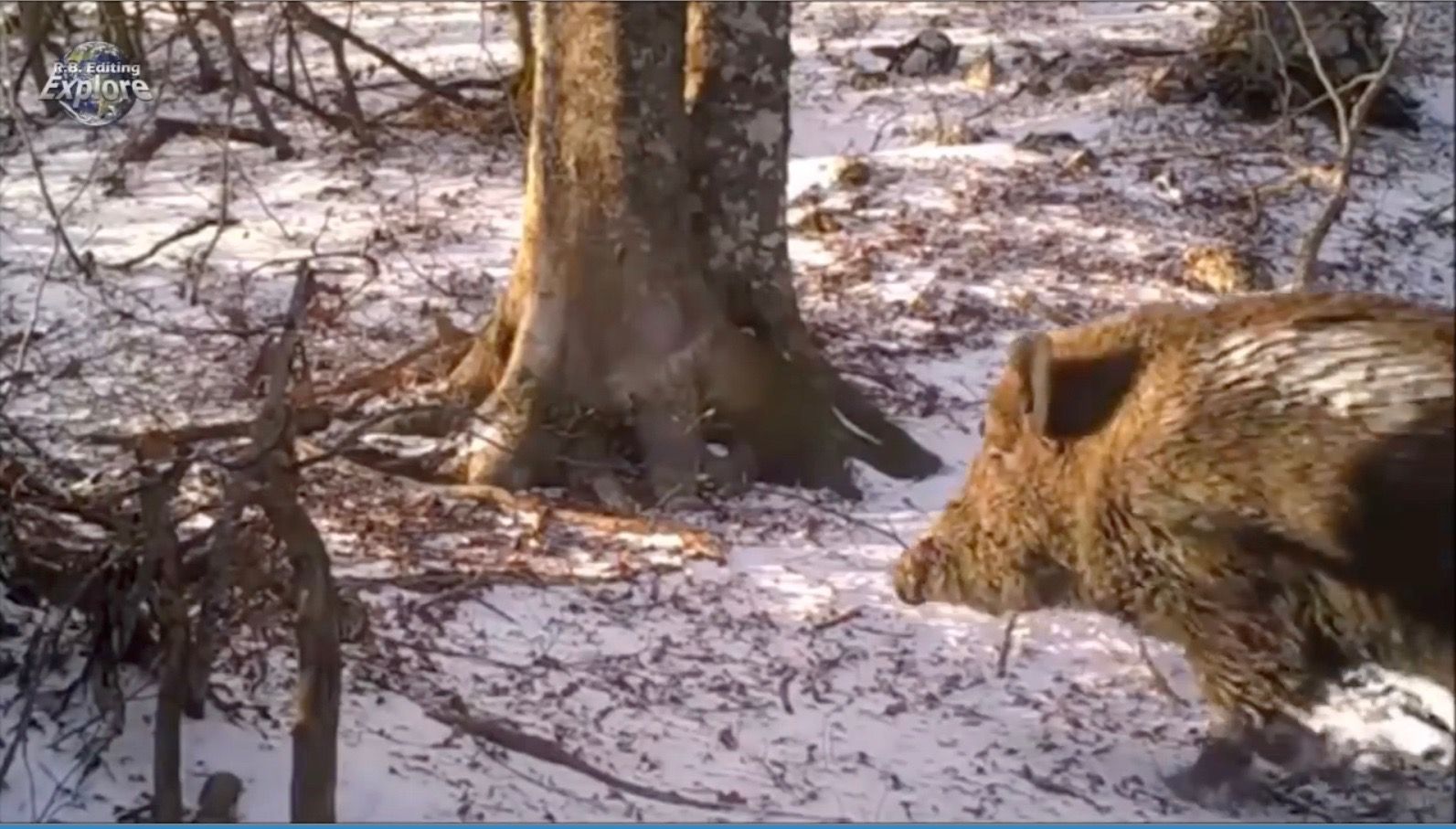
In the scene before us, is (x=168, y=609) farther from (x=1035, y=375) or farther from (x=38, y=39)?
(x=1035, y=375)

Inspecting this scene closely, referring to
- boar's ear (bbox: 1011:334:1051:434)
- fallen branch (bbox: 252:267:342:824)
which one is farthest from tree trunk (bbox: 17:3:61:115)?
boar's ear (bbox: 1011:334:1051:434)

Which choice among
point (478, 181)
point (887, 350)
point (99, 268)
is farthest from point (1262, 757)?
point (478, 181)

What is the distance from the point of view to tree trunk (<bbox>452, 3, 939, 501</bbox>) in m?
3.61

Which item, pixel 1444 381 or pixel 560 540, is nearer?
pixel 1444 381

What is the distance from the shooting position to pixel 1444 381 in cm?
224

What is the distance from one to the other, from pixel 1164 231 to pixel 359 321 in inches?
66.2

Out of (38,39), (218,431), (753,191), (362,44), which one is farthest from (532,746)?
(362,44)

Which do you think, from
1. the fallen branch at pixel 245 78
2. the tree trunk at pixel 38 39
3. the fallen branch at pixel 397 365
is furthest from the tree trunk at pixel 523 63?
the tree trunk at pixel 38 39

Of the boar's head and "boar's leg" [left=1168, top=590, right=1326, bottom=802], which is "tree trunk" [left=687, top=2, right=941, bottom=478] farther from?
"boar's leg" [left=1168, top=590, right=1326, bottom=802]

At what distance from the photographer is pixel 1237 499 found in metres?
2.63

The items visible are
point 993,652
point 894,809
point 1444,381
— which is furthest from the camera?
point 993,652

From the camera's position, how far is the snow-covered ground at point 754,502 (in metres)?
2.50

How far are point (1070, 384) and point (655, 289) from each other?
108 centimetres

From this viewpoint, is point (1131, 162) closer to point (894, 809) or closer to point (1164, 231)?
point (1164, 231)
